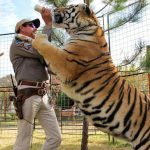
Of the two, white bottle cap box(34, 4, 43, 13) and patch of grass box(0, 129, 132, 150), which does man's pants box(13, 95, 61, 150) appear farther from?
patch of grass box(0, 129, 132, 150)

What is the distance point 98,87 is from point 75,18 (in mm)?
762

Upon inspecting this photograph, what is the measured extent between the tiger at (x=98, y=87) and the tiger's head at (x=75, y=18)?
0.11m

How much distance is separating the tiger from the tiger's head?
107mm

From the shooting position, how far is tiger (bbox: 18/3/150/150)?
3736 mm

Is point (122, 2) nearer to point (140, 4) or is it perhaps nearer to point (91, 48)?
point (140, 4)

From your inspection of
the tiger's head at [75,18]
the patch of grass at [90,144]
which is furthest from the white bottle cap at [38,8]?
the patch of grass at [90,144]

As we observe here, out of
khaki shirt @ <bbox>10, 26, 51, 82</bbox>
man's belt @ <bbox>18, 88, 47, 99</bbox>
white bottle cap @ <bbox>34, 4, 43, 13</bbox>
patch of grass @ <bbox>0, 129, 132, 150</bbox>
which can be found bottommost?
patch of grass @ <bbox>0, 129, 132, 150</bbox>

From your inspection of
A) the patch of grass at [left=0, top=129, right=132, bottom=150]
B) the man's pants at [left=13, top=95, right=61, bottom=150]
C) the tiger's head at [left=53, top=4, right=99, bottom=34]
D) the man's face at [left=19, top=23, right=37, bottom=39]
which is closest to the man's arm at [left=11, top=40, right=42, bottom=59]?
the man's face at [left=19, top=23, right=37, bottom=39]

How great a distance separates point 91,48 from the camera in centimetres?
383

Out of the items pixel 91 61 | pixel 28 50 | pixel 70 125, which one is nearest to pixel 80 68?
pixel 91 61

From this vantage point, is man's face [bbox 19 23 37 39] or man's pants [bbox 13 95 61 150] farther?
man's face [bbox 19 23 37 39]

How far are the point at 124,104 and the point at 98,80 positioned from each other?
0.33m

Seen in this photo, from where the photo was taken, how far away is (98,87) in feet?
12.5

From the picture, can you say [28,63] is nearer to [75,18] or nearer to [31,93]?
[31,93]
